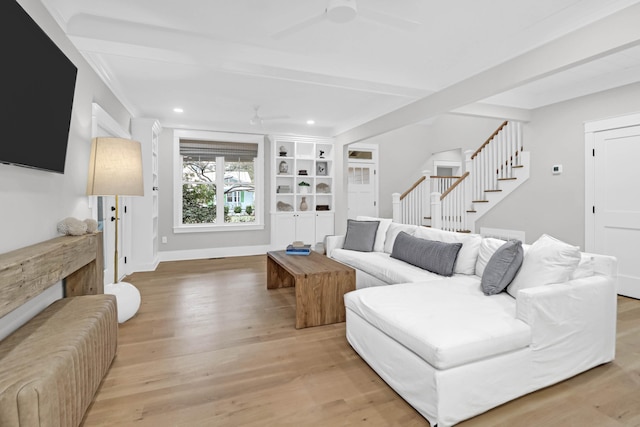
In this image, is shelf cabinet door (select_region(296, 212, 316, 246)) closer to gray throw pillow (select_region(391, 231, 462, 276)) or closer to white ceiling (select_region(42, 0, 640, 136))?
white ceiling (select_region(42, 0, 640, 136))

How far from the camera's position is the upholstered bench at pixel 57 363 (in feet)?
3.95

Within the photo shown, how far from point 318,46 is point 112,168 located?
2207 millimetres

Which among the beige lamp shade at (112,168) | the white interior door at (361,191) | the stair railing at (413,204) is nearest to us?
the beige lamp shade at (112,168)

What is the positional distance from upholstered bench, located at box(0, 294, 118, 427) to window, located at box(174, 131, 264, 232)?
13.8 ft

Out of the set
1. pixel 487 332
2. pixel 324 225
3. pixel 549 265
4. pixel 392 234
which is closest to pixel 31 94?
pixel 487 332

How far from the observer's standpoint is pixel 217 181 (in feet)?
21.1

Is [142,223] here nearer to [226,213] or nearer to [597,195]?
[226,213]

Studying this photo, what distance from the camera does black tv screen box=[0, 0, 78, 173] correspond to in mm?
1610

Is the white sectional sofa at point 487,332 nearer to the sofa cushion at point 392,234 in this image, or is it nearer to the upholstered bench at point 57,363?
the sofa cushion at point 392,234

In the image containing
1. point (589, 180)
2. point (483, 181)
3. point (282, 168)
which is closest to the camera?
point (589, 180)

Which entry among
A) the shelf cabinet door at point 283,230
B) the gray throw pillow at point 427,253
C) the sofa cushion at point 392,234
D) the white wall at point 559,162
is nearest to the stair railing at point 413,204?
the white wall at point 559,162

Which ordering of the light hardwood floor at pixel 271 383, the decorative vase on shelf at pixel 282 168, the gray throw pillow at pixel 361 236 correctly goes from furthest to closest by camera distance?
the decorative vase on shelf at pixel 282 168 → the gray throw pillow at pixel 361 236 → the light hardwood floor at pixel 271 383

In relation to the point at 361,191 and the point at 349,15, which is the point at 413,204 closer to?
the point at 361,191

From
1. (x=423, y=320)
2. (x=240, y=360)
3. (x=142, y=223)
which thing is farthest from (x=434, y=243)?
(x=142, y=223)
